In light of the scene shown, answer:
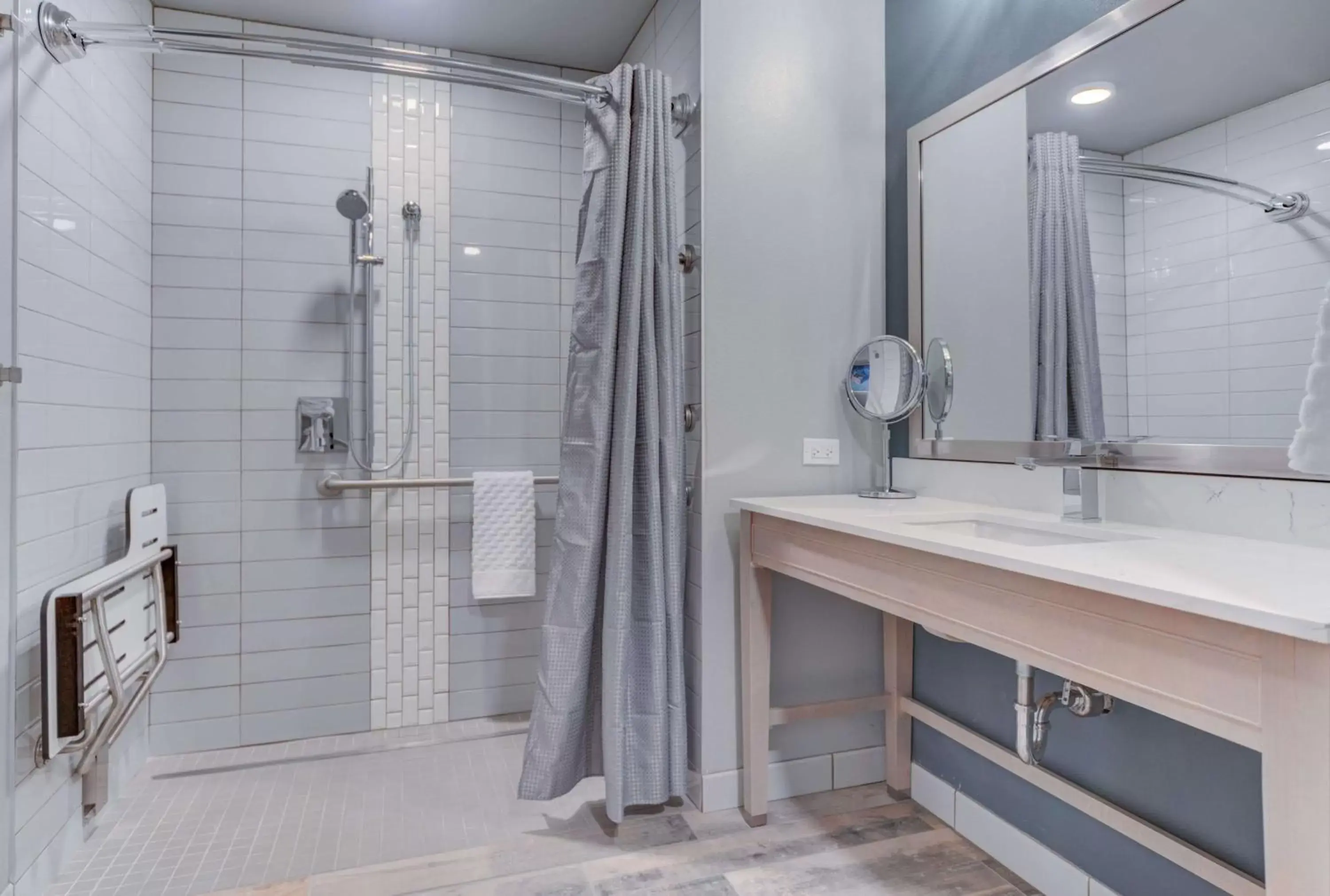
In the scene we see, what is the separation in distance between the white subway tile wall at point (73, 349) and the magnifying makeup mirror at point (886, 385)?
6.38ft

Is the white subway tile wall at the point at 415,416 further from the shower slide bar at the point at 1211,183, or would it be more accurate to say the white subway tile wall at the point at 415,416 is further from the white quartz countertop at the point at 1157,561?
the shower slide bar at the point at 1211,183

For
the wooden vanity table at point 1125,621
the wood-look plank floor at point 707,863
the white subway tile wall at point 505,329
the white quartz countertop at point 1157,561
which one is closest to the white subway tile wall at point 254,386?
the white subway tile wall at point 505,329

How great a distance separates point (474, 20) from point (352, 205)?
773mm

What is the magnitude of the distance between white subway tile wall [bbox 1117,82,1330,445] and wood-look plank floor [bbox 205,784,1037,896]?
1.08 m

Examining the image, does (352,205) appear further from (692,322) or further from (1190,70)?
(1190,70)

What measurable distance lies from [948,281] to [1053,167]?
0.38 meters

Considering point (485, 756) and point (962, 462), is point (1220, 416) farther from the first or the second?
point (485, 756)

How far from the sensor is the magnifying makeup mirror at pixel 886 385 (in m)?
1.98

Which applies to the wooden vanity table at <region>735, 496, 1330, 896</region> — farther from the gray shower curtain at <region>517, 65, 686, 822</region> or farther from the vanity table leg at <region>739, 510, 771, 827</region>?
the gray shower curtain at <region>517, 65, 686, 822</region>

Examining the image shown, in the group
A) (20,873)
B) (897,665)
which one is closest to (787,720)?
(897,665)

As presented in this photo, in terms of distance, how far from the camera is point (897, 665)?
6.79 feet

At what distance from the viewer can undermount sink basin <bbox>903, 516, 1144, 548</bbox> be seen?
1.40 meters

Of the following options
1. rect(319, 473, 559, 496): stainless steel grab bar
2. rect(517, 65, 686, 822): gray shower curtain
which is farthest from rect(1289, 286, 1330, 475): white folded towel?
rect(319, 473, 559, 496): stainless steel grab bar

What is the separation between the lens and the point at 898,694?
6.75ft
